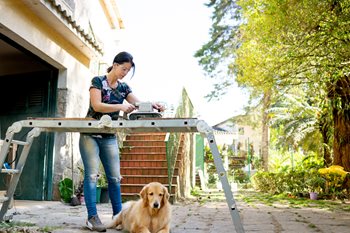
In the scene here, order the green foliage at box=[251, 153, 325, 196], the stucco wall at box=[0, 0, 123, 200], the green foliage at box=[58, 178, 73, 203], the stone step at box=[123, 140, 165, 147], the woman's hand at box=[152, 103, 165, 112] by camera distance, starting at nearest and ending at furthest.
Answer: the woman's hand at box=[152, 103, 165, 112] → the stucco wall at box=[0, 0, 123, 200] → the green foliage at box=[58, 178, 73, 203] → the stone step at box=[123, 140, 165, 147] → the green foliage at box=[251, 153, 325, 196]

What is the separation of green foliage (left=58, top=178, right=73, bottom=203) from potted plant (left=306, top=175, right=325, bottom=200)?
19.9ft

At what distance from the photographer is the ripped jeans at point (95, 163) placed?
3.90 m

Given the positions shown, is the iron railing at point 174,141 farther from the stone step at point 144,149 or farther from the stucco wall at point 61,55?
the stucco wall at point 61,55

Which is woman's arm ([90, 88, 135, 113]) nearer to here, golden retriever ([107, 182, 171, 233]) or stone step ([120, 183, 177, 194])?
golden retriever ([107, 182, 171, 233])

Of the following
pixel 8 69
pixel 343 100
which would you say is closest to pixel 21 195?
pixel 8 69

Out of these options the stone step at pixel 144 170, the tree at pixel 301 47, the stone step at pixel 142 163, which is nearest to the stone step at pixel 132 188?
the stone step at pixel 144 170

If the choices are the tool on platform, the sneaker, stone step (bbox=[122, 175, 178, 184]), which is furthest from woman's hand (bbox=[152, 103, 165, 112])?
stone step (bbox=[122, 175, 178, 184])

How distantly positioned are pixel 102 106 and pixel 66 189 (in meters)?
3.89

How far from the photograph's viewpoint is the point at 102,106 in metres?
3.68

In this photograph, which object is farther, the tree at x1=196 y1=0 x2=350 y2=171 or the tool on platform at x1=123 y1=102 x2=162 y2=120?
the tree at x1=196 y1=0 x2=350 y2=171

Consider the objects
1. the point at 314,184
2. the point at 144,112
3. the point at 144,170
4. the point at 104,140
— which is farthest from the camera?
the point at 314,184

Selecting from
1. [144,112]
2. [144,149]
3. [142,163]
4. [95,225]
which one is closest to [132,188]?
[142,163]

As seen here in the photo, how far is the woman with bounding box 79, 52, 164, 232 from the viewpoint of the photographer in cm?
382

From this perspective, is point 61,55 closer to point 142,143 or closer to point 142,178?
point 142,178
